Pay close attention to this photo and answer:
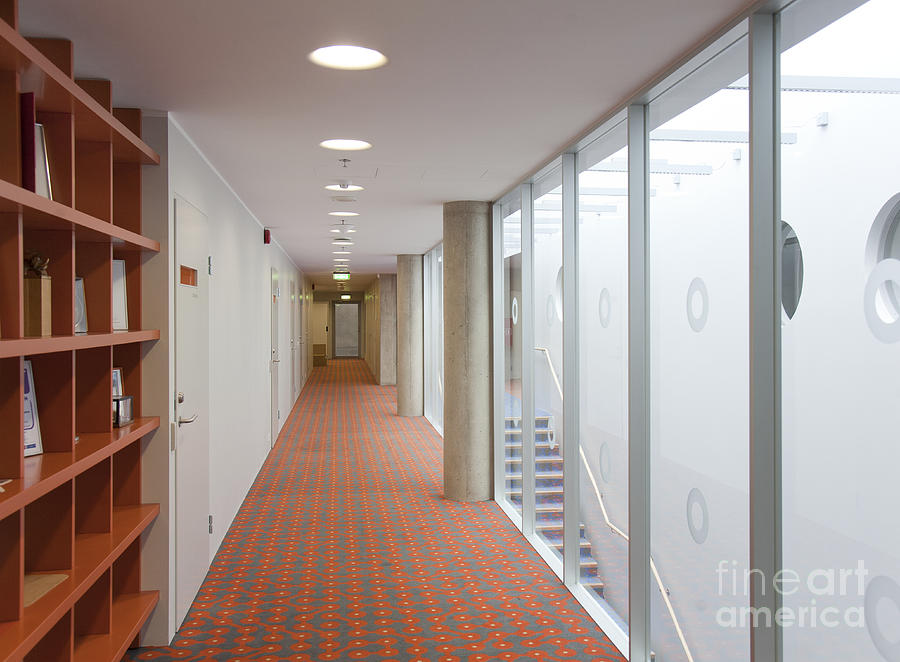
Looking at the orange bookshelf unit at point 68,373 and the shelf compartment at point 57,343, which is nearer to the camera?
the shelf compartment at point 57,343

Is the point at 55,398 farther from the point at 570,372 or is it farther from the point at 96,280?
the point at 570,372

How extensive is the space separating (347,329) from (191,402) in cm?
3168

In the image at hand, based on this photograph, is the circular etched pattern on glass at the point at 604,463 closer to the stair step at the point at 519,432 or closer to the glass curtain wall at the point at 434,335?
the stair step at the point at 519,432

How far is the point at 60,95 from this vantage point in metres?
2.68

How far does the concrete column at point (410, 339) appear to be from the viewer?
13828 millimetres

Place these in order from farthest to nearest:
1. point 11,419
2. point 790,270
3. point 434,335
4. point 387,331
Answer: point 387,331 < point 434,335 < point 790,270 < point 11,419

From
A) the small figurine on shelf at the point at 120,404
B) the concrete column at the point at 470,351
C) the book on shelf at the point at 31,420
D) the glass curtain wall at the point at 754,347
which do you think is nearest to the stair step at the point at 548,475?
the glass curtain wall at the point at 754,347

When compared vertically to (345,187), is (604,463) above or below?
below

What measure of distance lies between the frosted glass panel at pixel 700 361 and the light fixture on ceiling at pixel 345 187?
3.22 metres

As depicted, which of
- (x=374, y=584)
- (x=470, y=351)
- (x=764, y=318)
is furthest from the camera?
(x=470, y=351)

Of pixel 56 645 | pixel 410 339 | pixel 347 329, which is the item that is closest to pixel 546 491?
pixel 56 645

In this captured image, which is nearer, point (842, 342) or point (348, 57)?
point (842, 342)

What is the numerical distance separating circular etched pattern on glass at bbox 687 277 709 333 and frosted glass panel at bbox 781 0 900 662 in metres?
0.59

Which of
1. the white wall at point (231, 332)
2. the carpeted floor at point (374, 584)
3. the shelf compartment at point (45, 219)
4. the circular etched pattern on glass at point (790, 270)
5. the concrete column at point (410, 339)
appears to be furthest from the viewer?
the concrete column at point (410, 339)
